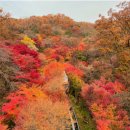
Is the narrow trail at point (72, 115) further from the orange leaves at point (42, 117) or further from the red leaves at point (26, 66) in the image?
the orange leaves at point (42, 117)

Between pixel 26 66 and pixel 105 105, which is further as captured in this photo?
pixel 26 66

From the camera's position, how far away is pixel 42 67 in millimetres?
36656

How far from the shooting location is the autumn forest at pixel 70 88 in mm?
23359

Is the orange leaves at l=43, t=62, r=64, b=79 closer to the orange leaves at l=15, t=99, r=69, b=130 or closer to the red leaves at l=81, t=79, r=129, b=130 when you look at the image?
the red leaves at l=81, t=79, r=129, b=130

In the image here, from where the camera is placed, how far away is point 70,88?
35.2 meters

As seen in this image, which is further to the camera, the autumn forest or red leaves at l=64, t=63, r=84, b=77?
red leaves at l=64, t=63, r=84, b=77

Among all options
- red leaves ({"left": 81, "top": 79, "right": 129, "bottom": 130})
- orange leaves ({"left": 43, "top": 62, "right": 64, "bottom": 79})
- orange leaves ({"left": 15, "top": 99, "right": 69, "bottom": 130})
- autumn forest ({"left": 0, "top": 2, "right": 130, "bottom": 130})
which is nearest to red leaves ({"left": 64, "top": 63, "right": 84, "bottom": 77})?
autumn forest ({"left": 0, "top": 2, "right": 130, "bottom": 130})

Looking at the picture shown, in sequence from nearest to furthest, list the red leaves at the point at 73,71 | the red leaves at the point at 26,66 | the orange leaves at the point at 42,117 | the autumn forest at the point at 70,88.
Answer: the orange leaves at the point at 42,117, the autumn forest at the point at 70,88, the red leaves at the point at 26,66, the red leaves at the point at 73,71

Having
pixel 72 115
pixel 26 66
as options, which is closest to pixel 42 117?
pixel 72 115

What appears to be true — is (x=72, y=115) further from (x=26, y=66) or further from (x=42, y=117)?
(x=42, y=117)

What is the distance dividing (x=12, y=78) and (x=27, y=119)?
8.41m

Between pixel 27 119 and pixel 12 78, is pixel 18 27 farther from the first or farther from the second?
pixel 27 119

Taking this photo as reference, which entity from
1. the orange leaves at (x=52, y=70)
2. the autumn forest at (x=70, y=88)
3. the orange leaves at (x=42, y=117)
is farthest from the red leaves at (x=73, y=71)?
the orange leaves at (x=42, y=117)

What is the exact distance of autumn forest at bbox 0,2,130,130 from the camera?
76.6 ft
